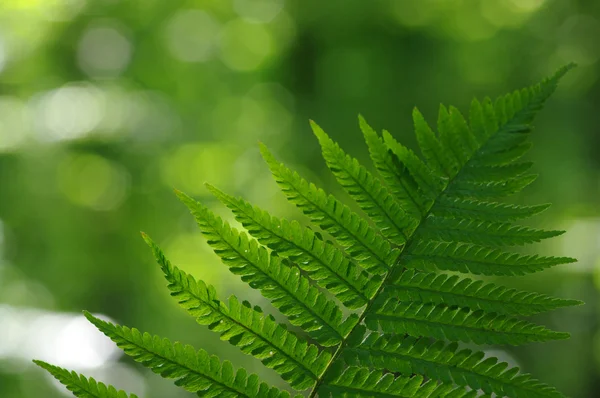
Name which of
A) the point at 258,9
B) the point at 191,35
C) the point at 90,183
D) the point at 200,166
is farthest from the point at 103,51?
the point at 200,166

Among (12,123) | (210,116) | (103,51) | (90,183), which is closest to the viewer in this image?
(90,183)

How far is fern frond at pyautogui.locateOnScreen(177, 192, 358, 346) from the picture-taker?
41 cm

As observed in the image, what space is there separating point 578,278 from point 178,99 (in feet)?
18.7

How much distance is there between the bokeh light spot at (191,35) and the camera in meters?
8.68

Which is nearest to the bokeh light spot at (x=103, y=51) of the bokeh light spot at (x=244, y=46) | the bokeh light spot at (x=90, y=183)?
the bokeh light spot at (x=90, y=183)

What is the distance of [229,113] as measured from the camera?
8.75m

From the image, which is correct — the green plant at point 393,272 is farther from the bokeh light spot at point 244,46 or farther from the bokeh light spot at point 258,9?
the bokeh light spot at point 258,9

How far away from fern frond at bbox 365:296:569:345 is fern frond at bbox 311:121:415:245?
48mm

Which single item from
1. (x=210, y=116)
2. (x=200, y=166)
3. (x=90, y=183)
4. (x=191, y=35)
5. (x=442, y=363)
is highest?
(x=191, y=35)

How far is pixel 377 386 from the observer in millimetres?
408

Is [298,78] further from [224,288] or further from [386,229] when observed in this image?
[386,229]

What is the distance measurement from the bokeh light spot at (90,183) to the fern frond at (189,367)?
27.0ft

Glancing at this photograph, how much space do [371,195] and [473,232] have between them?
0.07m

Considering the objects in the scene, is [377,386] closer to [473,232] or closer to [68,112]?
[473,232]
